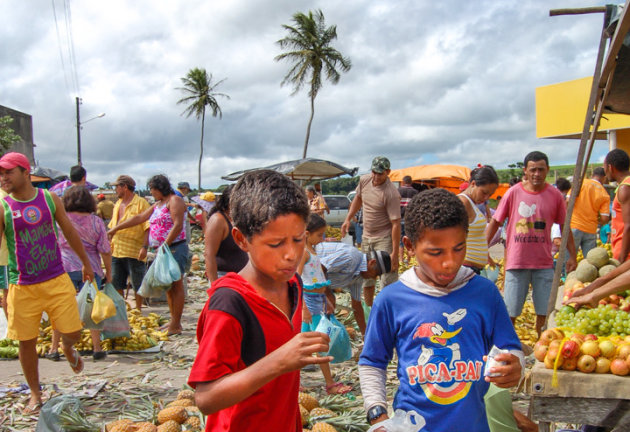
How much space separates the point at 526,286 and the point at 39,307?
4.93 meters

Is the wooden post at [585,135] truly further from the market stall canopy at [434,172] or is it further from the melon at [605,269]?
the market stall canopy at [434,172]

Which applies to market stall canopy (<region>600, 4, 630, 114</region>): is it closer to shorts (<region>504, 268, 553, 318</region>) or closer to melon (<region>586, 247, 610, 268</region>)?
melon (<region>586, 247, 610, 268</region>)

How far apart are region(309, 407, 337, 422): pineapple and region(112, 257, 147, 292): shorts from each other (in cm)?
473

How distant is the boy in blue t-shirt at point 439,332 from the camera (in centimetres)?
203

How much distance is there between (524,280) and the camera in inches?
216

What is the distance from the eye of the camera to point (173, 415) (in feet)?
12.8

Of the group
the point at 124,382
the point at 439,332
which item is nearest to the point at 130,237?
the point at 124,382

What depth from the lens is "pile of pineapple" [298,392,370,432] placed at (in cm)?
373

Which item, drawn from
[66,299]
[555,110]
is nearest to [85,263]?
[66,299]

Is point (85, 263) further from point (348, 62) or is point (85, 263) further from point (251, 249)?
point (348, 62)

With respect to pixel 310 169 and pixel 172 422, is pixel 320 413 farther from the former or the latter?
pixel 310 169

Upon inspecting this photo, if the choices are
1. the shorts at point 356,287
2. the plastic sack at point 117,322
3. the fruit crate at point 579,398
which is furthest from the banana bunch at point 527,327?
the plastic sack at point 117,322

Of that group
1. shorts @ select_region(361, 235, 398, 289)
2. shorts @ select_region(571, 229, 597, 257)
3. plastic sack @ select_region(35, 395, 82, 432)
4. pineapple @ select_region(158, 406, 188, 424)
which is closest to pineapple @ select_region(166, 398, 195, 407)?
pineapple @ select_region(158, 406, 188, 424)

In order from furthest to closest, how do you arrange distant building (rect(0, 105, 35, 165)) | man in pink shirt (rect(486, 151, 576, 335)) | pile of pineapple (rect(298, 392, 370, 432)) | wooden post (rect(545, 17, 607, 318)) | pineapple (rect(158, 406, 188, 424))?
distant building (rect(0, 105, 35, 165)) → man in pink shirt (rect(486, 151, 576, 335)) → pineapple (rect(158, 406, 188, 424)) → pile of pineapple (rect(298, 392, 370, 432)) → wooden post (rect(545, 17, 607, 318))
